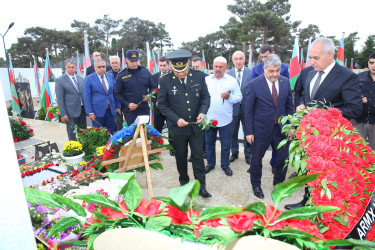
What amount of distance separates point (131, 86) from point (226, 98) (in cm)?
183

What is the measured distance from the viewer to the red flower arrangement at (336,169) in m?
1.06

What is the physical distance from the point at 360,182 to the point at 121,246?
117cm

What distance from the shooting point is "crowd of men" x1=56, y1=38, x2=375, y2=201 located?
8.57ft

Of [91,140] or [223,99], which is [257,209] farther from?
[91,140]

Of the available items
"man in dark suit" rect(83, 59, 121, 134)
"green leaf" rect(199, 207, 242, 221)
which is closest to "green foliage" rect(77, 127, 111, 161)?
"man in dark suit" rect(83, 59, 121, 134)

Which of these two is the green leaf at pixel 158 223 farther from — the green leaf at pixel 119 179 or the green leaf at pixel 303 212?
the green leaf at pixel 303 212

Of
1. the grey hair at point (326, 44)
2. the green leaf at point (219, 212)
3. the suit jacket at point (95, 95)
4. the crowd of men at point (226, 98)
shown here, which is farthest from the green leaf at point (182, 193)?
the suit jacket at point (95, 95)

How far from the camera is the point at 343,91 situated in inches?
100

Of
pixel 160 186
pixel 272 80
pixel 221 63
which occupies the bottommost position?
pixel 160 186

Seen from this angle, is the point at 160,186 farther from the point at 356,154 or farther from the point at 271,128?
the point at 356,154

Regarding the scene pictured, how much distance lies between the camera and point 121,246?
654mm

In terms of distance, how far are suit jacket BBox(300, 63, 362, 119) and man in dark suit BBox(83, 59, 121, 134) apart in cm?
351

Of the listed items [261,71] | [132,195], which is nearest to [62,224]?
[132,195]

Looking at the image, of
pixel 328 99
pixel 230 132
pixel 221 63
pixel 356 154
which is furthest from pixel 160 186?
pixel 356 154
